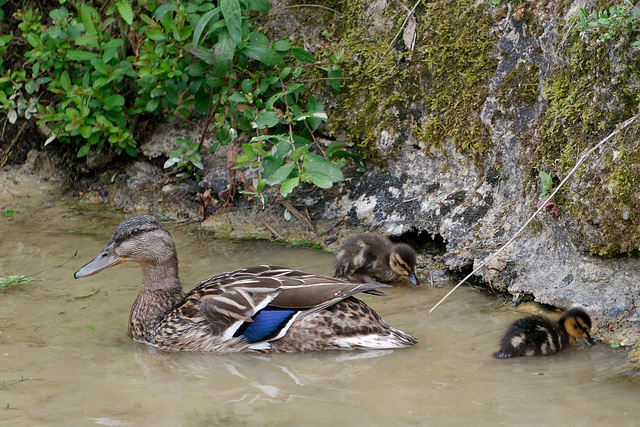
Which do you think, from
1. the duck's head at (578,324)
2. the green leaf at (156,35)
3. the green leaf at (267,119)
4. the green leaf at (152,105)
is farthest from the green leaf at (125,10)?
the duck's head at (578,324)

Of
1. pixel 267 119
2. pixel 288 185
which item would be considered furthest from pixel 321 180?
pixel 267 119

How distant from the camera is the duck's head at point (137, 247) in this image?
177 inches

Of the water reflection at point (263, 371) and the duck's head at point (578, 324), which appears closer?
the water reflection at point (263, 371)

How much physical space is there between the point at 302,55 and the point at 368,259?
1.81 meters

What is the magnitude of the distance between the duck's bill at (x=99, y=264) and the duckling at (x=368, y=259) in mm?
1620

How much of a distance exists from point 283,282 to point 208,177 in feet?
8.21

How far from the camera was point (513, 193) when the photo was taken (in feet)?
16.4

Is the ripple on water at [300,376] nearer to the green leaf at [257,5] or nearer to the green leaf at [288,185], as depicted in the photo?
the green leaf at [288,185]

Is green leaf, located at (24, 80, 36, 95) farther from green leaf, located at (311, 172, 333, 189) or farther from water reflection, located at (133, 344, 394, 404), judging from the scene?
water reflection, located at (133, 344, 394, 404)

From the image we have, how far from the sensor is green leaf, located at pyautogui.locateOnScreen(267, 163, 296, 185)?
5.03 meters

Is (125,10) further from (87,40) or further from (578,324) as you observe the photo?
(578,324)

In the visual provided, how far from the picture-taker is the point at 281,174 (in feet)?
16.6

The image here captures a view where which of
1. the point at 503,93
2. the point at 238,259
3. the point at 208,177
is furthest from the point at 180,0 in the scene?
the point at 503,93

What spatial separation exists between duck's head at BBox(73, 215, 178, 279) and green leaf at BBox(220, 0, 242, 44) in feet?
5.39
